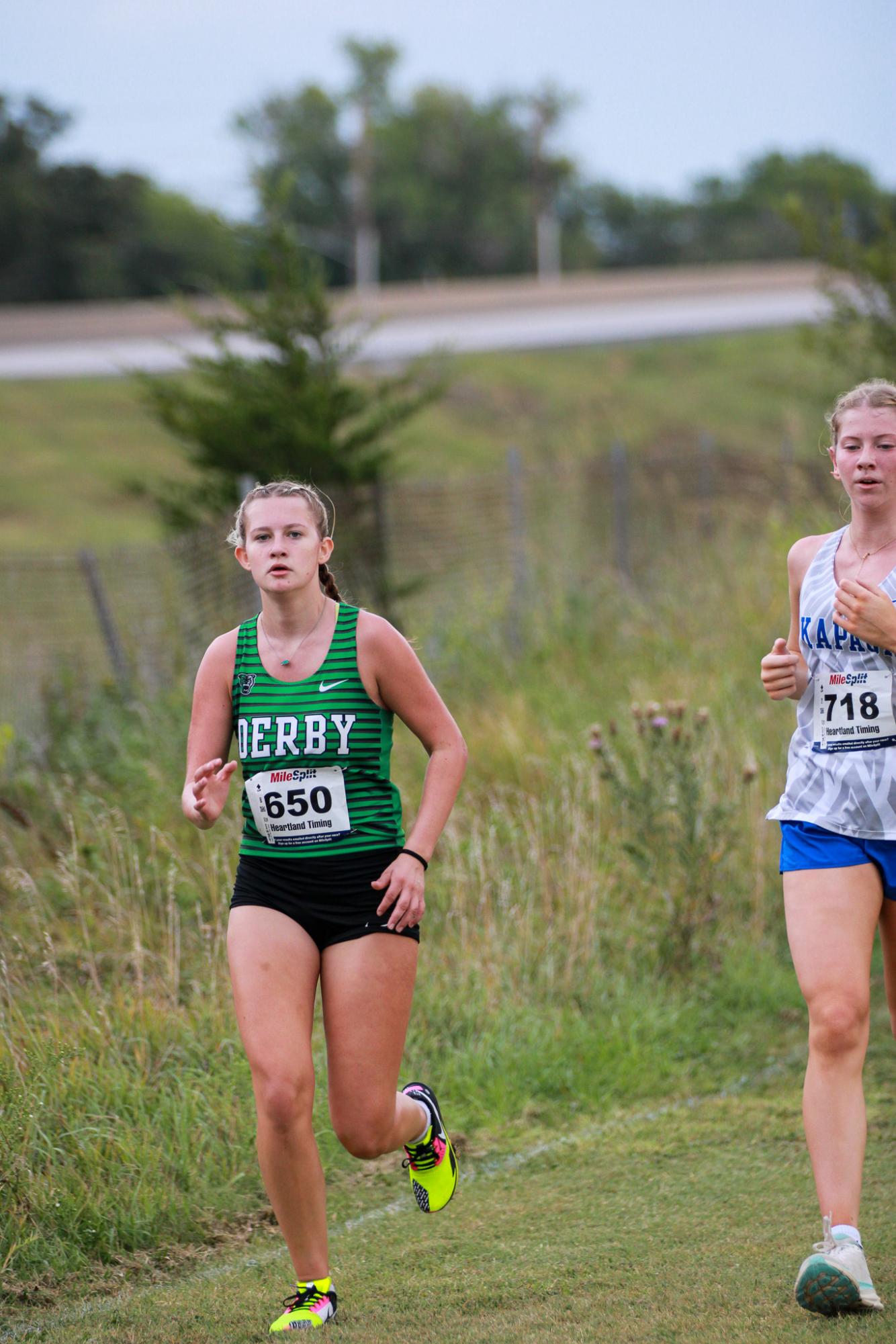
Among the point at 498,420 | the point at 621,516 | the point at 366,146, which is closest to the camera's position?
the point at 621,516

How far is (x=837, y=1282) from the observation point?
138 inches

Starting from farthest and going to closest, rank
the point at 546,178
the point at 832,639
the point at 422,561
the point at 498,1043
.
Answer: the point at 546,178 < the point at 422,561 < the point at 498,1043 < the point at 832,639

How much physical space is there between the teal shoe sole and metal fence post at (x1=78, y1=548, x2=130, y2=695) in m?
6.57

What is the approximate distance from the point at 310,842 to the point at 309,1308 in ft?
3.80

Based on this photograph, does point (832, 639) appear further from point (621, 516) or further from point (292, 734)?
point (621, 516)

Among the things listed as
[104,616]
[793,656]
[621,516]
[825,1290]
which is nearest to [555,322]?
[621,516]

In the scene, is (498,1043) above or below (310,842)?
below

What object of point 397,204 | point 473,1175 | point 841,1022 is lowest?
point 473,1175

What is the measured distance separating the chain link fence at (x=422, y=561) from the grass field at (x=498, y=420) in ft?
8.79

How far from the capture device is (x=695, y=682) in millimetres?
9336

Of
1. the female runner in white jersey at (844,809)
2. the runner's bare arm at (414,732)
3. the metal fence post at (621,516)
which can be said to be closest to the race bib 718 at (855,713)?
the female runner in white jersey at (844,809)

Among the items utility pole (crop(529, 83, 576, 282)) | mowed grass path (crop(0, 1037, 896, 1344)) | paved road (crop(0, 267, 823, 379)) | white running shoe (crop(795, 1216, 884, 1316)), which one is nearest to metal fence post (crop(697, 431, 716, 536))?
mowed grass path (crop(0, 1037, 896, 1344))

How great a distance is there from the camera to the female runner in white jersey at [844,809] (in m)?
3.67

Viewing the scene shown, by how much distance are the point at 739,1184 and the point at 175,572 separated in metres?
6.10
